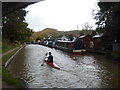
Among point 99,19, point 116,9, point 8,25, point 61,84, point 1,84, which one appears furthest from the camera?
point 8,25

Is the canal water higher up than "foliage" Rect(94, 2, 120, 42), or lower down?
lower down

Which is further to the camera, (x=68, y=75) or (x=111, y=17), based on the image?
(x=111, y=17)

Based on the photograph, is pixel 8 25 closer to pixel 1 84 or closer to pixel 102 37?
pixel 102 37

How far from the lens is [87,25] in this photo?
8944cm

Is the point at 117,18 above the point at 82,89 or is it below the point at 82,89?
above

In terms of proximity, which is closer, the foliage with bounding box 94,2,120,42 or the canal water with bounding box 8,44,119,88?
the canal water with bounding box 8,44,119,88

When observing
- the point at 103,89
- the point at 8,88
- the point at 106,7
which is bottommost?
the point at 103,89

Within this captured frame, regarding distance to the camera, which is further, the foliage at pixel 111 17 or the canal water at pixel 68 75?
the foliage at pixel 111 17

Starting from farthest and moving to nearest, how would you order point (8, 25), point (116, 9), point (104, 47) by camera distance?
1. point (8, 25)
2. point (104, 47)
3. point (116, 9)

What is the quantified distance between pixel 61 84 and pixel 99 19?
22740 mm

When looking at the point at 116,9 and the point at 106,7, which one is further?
the point at 106,7

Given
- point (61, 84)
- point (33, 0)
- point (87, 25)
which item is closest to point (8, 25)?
point (61, 84)

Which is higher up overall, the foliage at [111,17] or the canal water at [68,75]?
the foliage at [111,17]

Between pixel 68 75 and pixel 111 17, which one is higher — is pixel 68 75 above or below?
below
